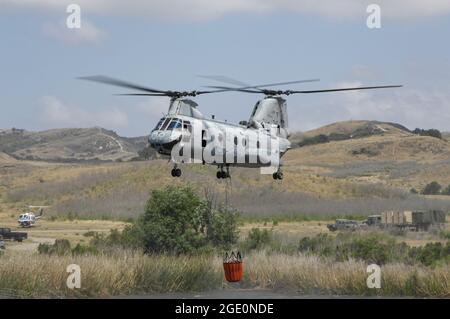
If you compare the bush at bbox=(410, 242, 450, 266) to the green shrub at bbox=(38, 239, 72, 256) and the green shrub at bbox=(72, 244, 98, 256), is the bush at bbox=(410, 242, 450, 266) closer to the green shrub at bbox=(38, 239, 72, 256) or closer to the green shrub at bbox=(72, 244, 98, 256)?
the green shrub at bbox=(72, 244, 98, 256)

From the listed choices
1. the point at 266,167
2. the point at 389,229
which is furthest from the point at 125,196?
the point at 266,167

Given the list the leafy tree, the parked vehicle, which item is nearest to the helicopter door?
the parked vehicle

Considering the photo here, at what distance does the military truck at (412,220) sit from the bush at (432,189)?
45953 mm

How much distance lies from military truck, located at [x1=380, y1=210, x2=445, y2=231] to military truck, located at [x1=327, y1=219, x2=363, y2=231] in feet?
10.4

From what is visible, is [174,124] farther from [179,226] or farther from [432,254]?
[432,254]

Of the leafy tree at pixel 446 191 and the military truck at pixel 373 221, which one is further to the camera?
the leafy tree at pixel 446 191

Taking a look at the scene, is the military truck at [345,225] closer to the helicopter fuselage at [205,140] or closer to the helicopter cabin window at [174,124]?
the helicopter fuselage at [205,140]

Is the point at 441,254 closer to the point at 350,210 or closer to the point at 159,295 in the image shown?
the point at 159,295

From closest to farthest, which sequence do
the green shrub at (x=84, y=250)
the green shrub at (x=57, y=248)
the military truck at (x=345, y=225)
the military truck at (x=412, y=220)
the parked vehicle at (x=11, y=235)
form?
1. the green shrub at (x=84, y=250)
2. the green shrub at (x=57, y=248)
3. the parked vehicle at (x=11, y=235)
4. the military truck at (x=345, y=225)
5. the military truck at (x=412, y=220)

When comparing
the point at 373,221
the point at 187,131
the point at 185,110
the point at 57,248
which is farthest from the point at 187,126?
the point at 373,221

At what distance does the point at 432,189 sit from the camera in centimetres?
16488

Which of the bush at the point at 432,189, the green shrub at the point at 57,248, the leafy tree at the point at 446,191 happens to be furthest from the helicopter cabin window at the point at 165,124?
the bush at the point at 432,189

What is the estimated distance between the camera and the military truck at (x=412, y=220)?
115 metres
